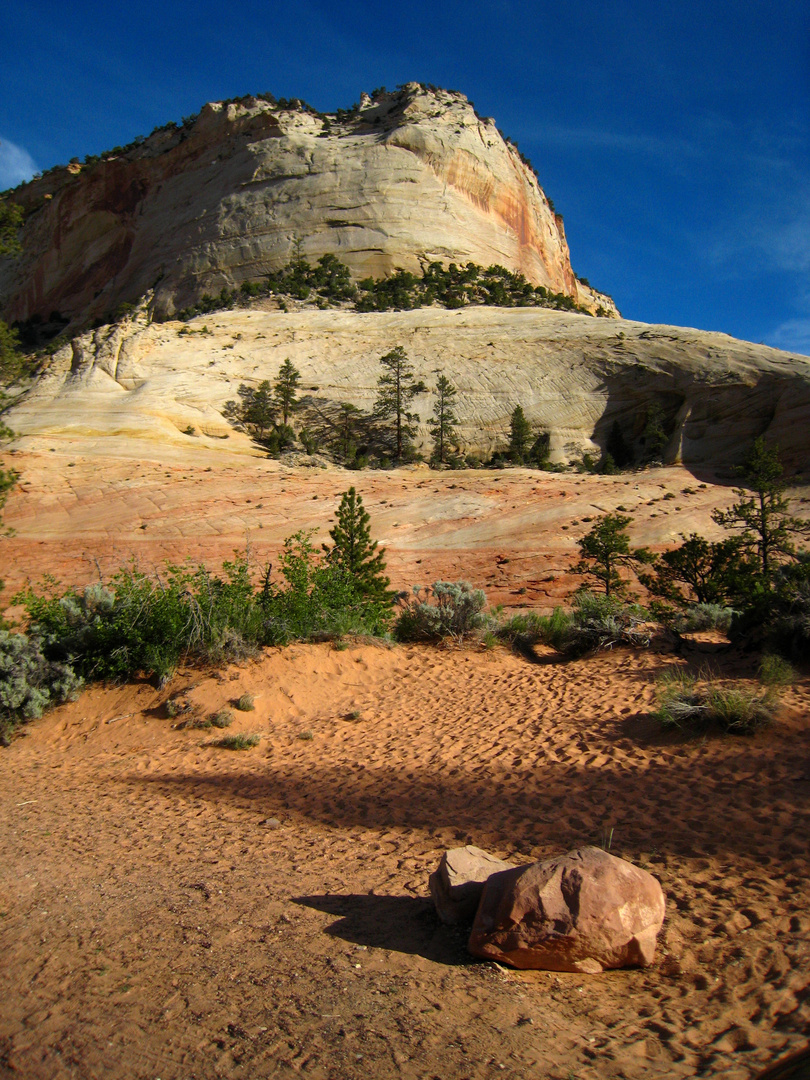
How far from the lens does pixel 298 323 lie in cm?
3806

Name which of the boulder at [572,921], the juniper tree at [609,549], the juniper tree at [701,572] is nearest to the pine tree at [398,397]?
the juniper tree at [609,549]

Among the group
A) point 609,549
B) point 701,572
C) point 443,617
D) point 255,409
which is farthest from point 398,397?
point 443,617

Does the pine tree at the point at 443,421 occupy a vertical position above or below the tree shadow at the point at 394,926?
above

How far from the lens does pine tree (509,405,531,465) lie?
102 ft

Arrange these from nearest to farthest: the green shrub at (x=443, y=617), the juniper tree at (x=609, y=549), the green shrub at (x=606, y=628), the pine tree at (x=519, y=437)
→ the green shrub at (x=606, y=628) → the green shrub at (x=443, y=617) → the juniper tree at (x=609, y=549) → the pine tree at (x=519, y=437)

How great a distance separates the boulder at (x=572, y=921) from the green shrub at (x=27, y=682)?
27.3 ft

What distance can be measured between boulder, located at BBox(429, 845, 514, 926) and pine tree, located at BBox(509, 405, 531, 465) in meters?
27.6

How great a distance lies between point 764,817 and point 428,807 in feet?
9.64

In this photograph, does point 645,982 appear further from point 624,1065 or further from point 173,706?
point 173,706

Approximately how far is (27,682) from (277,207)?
2242 inches

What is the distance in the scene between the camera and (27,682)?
31.1 ft

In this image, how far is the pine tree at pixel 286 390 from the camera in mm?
31344

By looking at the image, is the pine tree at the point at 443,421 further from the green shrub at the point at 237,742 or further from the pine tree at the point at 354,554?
the green shrub at the point at 237,742

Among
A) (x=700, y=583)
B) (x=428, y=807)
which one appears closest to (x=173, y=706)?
(x=428, y=807)
